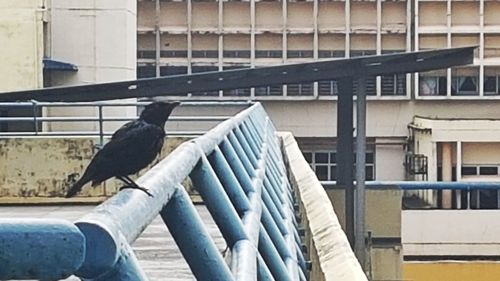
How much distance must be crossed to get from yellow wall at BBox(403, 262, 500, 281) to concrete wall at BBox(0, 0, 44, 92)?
9.28 meters

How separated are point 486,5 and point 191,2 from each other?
8.50 m

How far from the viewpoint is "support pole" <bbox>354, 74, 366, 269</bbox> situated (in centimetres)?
1158

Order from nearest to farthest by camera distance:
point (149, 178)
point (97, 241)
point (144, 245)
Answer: point (97, 241), point (149, 178), point (144, 245)

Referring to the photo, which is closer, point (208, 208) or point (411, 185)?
point (208, 208)

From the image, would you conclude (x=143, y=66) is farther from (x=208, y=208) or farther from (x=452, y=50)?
(x=208, y=208)

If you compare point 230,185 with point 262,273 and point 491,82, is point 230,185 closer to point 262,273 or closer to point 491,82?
point 262,273

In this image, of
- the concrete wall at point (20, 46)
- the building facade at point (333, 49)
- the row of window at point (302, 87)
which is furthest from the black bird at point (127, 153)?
the row of window at point (302, 87)

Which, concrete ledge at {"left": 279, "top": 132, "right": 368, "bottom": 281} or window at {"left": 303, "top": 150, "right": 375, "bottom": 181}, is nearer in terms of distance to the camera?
concrete ledge at {"left": 279, "top": 132, "right": 368, "bottom": 281}

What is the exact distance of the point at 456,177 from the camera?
28.1 m

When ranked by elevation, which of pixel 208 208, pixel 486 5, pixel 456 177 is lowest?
pixel 456 177

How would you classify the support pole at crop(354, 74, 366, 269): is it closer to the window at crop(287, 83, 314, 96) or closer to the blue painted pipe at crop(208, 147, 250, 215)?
the blue painted pipe at crop(208, 147, 250, 215)

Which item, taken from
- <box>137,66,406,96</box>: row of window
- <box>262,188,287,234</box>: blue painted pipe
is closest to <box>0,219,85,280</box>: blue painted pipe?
<box>262,188,287,234</box>: blue painted pipe

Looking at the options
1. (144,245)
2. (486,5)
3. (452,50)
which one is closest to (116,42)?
(486,5)

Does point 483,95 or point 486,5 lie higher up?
point 486,5
